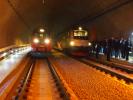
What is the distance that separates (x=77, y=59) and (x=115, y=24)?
6.12 m

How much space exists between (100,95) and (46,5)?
36.0 metres

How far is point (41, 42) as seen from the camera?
38.7 m

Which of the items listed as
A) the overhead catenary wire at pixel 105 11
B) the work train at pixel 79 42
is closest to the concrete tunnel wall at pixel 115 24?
the overhead catenary wire at pixel 105 11

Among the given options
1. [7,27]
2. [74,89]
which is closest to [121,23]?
[7,27]

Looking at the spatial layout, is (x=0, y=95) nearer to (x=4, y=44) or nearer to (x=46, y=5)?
(x=4, y=44)

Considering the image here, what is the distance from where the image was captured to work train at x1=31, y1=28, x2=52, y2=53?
1492 inches

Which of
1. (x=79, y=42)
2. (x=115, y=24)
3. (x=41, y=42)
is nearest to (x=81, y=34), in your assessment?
(x=79, y=42)

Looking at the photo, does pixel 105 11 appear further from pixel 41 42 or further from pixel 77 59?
pixel 41 42

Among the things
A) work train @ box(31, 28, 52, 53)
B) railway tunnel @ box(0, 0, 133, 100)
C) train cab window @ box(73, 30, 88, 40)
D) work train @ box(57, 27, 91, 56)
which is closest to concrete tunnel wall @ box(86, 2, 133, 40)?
railway tunnel @ box(0, 0, 133, 100)

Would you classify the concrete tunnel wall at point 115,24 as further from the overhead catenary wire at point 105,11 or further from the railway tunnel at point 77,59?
the overhead catenary wire at point 105,11

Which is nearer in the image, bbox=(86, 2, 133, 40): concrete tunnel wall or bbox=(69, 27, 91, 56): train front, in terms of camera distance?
bbox=(86, 2, 133, 40): concrete tunnel wall

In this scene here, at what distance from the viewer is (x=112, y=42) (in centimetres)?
2916

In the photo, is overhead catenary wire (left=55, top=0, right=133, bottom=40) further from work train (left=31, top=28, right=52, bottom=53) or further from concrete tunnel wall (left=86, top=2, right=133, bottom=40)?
work train (left=31, top=28, right=52, bottom=53)

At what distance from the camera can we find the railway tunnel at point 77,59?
47.5 ft
